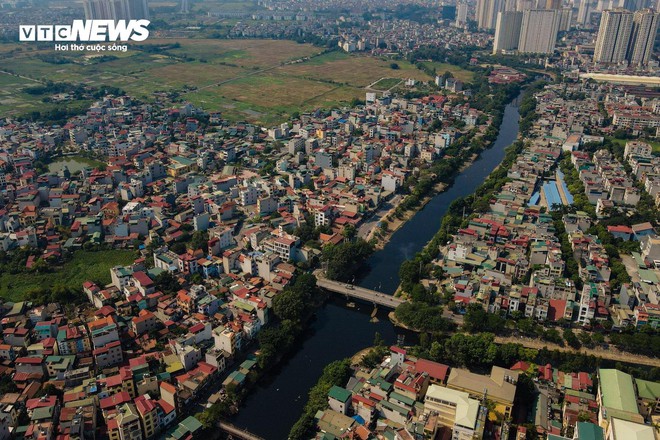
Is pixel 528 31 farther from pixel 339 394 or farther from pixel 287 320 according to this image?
pixel 339 394

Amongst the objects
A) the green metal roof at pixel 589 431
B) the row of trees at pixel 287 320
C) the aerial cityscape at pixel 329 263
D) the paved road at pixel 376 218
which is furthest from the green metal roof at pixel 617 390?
the paved road at pixel 376 218

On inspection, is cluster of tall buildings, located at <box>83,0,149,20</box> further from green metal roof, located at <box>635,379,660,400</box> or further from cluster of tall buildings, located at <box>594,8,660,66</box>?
green metal roof, located at <box>635,379,660,400</box>

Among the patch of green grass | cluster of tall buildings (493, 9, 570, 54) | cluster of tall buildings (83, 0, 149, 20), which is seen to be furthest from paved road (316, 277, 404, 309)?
cluster of tall buildings (83, 0, 149, 20)

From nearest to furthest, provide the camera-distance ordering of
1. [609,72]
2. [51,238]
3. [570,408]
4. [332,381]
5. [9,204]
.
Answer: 1. [570,408]
2. [332,381]
3. [51,238]
4. [9,204]
5. [609,72]

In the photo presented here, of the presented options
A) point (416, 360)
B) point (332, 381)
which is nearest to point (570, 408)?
point (416, 360)

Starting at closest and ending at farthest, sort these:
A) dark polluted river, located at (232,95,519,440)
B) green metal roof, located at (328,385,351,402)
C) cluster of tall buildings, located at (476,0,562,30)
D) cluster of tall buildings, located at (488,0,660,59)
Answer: green metal roof, located at (328,385,351,402), dark polluted river, located at (232,95,519,440), cluster of tall buildings, located at (488,0,660,59), cluster of tall buildings, located at (476,0,562,30)

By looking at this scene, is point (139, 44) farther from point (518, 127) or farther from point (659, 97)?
point (659, 97)
